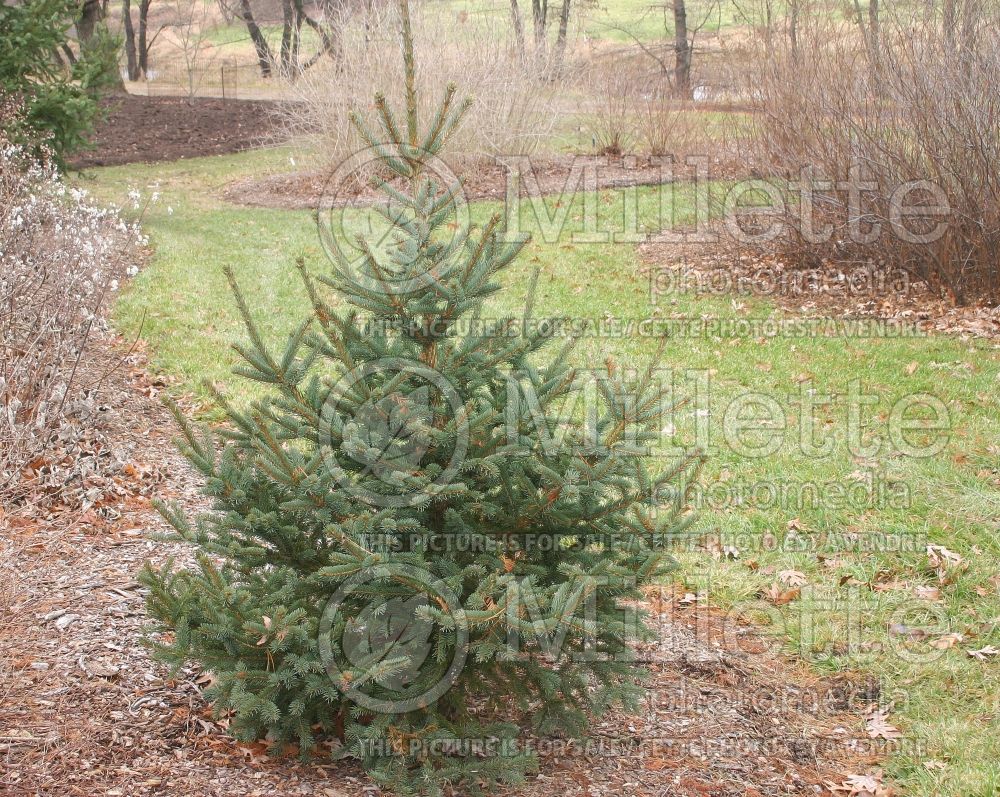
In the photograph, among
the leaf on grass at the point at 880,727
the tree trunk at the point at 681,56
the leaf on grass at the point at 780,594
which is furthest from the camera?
the tree trunk at the point at 681,56

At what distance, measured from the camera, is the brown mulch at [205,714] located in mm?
3582

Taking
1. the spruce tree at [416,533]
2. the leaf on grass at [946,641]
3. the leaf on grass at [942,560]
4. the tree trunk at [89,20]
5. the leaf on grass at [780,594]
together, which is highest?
the tree trunk at [89,20]

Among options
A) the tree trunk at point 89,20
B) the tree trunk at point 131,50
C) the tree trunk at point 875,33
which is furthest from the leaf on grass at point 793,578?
the tree trunk at point 131,50

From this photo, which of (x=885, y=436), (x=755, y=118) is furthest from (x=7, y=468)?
(x=755, y=118)

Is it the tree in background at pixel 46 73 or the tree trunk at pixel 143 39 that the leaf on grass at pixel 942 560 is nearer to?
the tree in background at pixel 46 73

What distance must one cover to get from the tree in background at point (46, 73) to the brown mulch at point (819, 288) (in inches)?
310

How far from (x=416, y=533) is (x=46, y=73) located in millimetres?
12302

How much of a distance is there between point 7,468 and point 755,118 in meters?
9.68

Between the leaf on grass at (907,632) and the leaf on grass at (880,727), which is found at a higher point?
the leaf on grass at (907,632)

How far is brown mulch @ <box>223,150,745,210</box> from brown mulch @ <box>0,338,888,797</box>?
11.6 m

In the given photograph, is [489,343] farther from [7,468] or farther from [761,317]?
[761,317]

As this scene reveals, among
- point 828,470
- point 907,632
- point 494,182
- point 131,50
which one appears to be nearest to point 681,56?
point 494,182

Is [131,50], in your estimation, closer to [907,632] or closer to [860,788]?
[907,632]

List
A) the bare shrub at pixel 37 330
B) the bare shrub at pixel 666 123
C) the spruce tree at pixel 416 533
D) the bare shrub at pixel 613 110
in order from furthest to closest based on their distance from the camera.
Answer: the bare shrub at pixel 613 110
the bare shrub at pixel 666 123
the bare shrub at pixel 37 330
the spruce tree at pixel 416 533
